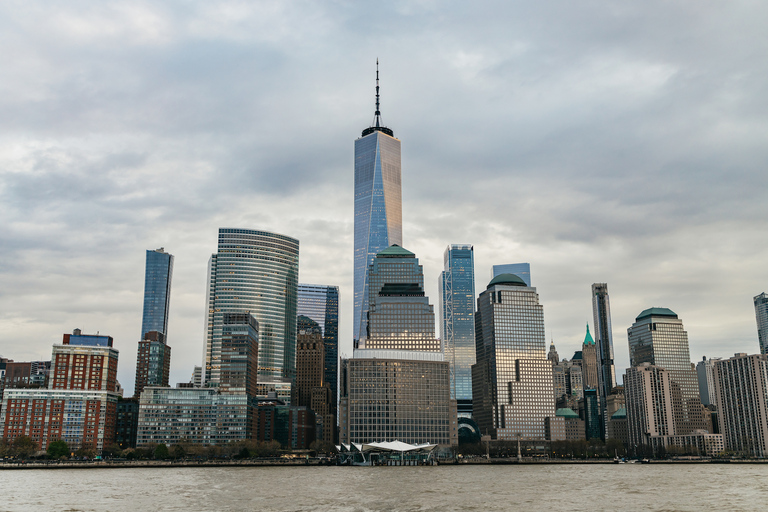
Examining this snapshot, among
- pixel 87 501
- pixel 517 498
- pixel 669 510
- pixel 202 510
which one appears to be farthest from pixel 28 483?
pixel 669 510

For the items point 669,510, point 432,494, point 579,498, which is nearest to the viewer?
point 669,510

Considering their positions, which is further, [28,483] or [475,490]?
[28,483]

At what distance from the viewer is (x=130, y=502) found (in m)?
109

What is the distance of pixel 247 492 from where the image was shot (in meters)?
126

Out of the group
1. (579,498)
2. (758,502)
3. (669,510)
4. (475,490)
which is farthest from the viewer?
(475,490)

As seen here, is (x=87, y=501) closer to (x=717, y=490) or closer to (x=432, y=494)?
(x=432, y=494)

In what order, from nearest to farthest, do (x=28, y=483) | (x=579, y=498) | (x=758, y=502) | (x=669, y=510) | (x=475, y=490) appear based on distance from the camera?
(x=669, y=510) → (x=758, y=502) → (x=579, y=498) → (x=475, y=490) → (x=28, y=483)

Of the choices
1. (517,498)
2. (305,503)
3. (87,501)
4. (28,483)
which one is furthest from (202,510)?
(28,483)

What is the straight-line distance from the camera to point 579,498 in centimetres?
11500

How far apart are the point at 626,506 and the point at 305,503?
4614cm

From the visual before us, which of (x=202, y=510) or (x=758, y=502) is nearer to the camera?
(x=202, y=510)

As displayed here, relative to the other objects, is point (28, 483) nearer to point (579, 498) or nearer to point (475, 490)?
point (475, 490)

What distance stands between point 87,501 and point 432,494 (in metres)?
55.5

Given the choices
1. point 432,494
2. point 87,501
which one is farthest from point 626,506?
point 87,501
